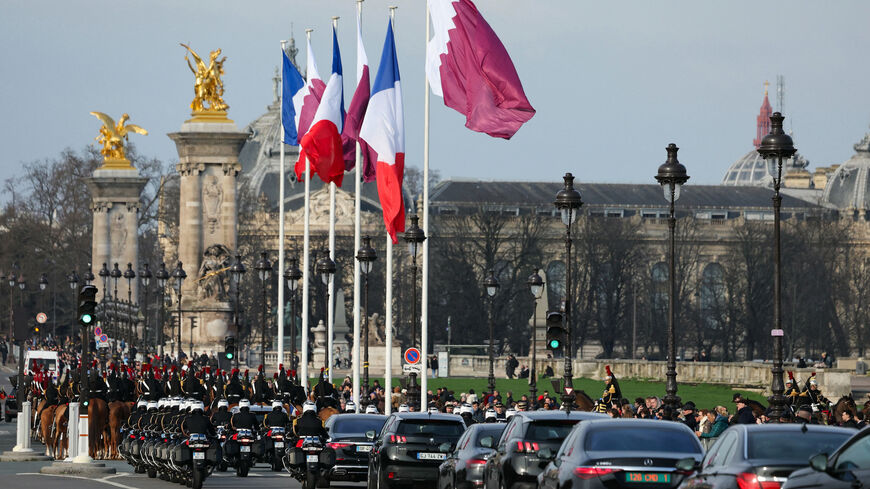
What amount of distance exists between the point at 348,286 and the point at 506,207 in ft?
94.9

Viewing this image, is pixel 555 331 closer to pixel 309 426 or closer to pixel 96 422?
pixel 309 426

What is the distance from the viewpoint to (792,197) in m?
171

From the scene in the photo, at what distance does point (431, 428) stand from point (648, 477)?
366 inches

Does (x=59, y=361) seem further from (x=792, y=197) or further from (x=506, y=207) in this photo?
(x=792, y=197)

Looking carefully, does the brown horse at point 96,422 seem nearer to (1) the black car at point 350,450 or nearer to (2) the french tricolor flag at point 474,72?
(2) the french tricolor flag at point 474,72

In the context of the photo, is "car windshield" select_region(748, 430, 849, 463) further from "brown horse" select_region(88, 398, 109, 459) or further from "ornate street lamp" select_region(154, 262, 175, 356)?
"ornate street lamp" select_region(154, 262, 175, 356)

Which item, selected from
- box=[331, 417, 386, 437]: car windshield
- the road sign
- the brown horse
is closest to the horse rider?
box=[331, 417, 386, 437]: car windshield

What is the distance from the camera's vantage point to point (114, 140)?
352ft

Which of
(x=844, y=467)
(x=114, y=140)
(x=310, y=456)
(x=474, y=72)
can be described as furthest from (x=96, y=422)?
(x=114, y=140)

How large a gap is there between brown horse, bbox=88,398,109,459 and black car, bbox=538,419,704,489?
69.0 ft

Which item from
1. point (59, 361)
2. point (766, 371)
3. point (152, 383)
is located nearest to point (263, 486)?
point (152, 383)

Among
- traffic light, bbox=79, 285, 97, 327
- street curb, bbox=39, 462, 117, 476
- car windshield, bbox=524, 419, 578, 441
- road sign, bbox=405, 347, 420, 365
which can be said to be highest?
traffic light, bbox=79, 285, 97, 327

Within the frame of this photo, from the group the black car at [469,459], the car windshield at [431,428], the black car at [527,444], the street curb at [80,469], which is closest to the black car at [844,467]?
the black car at [527,444]

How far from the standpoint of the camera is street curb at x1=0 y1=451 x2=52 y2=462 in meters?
41.5
